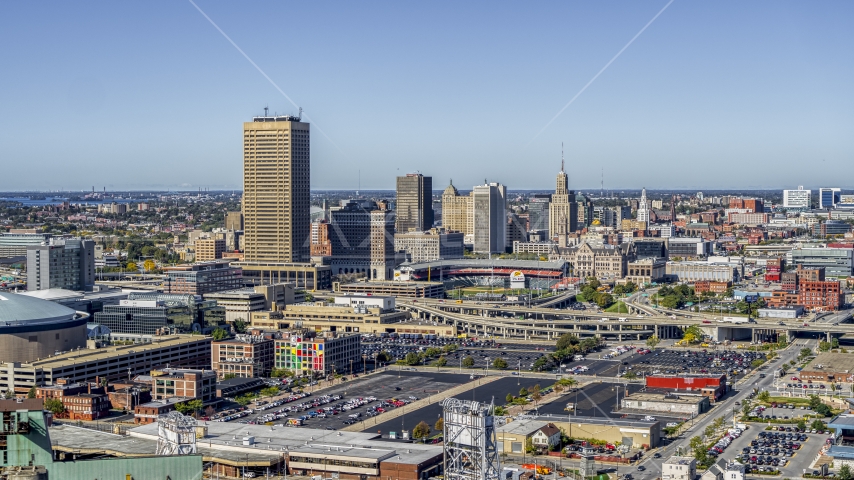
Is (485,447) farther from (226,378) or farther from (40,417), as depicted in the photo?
(226,378)

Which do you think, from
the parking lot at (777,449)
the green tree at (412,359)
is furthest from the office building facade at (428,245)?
the parking lot at (777,449)

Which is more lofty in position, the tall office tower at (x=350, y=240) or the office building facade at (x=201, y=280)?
the tall office tower at (x=350, y=240)

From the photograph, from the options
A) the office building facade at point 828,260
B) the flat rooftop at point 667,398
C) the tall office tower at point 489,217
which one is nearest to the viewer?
the flat rooftop at point 667,398

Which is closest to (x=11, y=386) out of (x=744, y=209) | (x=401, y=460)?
(x=401, y=460)

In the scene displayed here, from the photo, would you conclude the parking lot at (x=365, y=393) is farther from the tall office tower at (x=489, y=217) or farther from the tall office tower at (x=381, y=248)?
the tall office tower at (x=489, y=217)

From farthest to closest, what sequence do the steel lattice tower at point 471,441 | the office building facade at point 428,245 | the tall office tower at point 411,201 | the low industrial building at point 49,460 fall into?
the tall office tower at point 411,201
the office building facade at point 428,245
the steel lattice tower at point 471,441
the low industrial building at point 49,460

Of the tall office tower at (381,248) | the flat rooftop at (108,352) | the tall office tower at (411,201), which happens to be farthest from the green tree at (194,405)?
the tall office tower at (411,201)

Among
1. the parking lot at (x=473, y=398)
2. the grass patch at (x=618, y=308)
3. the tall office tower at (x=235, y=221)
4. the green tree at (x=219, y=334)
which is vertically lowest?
the parking lot at (x=473, y=398)

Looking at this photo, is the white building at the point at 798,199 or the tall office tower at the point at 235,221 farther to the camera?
the white building at the point at 798,199
